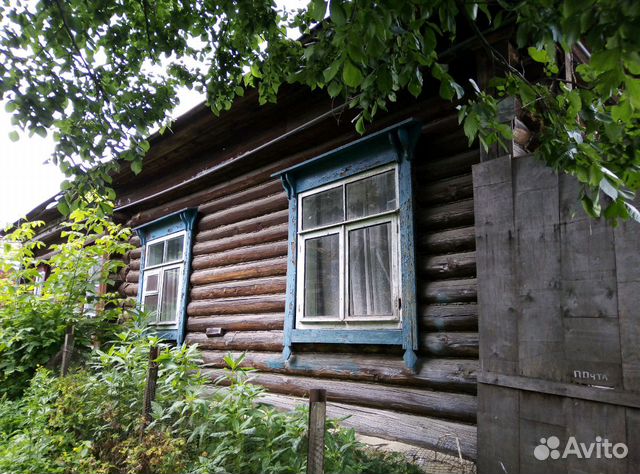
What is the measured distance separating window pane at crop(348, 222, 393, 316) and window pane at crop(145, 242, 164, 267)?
4046 millimetres

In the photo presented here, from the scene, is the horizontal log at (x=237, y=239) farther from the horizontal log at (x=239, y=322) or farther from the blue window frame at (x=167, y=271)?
the horizontal log at (x=239, y=322)

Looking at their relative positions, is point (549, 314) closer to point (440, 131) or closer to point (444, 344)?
point (444, 344)

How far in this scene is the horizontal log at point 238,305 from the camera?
4904 mm

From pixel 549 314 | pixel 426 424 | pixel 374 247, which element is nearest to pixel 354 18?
pixel 549 314

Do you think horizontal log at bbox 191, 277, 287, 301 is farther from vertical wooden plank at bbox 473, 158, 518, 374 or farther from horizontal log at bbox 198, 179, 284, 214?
vertical wooden plank at bbox 473, 158, 518, 374

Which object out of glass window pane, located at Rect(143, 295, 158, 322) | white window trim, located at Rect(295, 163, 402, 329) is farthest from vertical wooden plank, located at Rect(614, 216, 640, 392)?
glass window pane, located at Rect(143, 295, 158, 322)

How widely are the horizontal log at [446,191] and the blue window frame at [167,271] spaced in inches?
149

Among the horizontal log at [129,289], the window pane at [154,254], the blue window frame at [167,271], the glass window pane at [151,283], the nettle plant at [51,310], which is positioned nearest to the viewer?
the nettle plant at [51,310]

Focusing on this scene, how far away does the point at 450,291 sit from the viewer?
3.33 metres

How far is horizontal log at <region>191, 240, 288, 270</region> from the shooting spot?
5020 mm

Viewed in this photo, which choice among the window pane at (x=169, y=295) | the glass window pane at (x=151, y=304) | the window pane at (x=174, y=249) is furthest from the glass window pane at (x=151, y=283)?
the window pane at (x=174, y=249)

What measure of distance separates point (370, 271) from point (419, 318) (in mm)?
672

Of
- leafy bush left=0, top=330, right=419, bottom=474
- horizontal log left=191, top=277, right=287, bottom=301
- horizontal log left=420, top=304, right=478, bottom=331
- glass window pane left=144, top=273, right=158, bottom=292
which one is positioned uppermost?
glass window pane left=144, top=273, right=158, bottom=292

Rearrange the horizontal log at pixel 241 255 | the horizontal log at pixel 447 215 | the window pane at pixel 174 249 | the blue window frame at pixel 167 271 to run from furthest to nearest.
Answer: the window pane at pixel 174 249, the blue window frame at pixel 167 271, the horizontal log at pixel 241 255, the horizontal log at pixel 447 215
